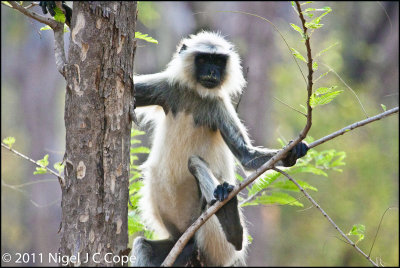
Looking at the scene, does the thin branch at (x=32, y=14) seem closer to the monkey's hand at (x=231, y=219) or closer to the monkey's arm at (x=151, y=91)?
the monkey's arm at (x=151, y=91)

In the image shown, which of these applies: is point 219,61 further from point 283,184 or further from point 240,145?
point 283,184

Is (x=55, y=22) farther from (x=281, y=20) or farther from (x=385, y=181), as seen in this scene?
(x=385, y=181)

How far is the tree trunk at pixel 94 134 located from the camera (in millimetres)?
3133

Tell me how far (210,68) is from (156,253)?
66.2 inches

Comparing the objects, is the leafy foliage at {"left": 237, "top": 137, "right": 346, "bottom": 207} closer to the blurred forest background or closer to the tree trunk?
the tree trunk

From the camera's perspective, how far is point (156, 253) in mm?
4973

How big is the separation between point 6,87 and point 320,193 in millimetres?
12992

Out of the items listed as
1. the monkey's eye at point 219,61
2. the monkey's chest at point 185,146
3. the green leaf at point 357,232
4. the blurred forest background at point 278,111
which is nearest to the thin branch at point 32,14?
the monkey's chest at point 185,146

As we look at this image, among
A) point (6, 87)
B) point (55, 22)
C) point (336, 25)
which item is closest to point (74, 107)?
point (55, 22)

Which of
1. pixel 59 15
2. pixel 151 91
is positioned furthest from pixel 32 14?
pixel 151 91

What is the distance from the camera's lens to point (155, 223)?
5.23m

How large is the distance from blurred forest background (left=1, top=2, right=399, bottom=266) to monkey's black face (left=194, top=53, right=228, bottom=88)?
19.4 feet

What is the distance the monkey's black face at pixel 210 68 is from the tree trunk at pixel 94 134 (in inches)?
58.4

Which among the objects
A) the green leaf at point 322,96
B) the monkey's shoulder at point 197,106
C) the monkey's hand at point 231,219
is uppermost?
the green leaf at point 322,96
